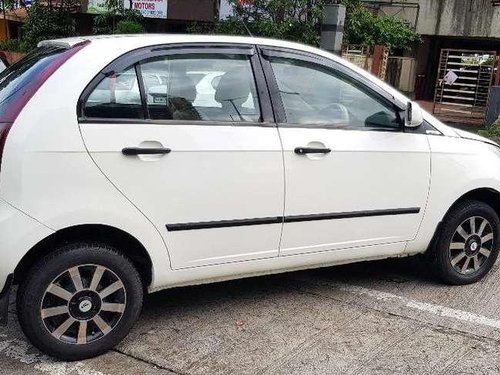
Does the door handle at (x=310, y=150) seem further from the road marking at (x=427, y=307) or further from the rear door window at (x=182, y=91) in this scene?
the road marking at (x=427, y=307)

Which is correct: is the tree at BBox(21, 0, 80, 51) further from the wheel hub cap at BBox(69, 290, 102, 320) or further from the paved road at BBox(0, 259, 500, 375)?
the wheel hub cap at BBox(69, 290, 102, 320)

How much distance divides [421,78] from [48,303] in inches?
793

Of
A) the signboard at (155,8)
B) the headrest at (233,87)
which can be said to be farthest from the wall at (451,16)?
the headrest at (233,87)

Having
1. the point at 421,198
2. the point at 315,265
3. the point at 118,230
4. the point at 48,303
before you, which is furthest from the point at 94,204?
the point at 421,198

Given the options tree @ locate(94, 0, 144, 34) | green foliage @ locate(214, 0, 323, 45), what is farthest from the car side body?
tree @ locate(94, 0, 144, 34)

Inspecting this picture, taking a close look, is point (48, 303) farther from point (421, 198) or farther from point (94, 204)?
point (421, 198)

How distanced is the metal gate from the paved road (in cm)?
1339

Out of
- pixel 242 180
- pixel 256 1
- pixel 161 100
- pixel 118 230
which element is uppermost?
pixel 256 1

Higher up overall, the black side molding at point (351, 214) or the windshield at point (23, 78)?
the windshield at point (23, 78)

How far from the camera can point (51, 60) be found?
3.34 m

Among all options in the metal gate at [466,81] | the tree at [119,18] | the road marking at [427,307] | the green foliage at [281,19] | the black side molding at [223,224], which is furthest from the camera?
the metal gate at [466,81]

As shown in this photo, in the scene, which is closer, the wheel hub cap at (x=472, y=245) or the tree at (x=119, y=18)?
the wheel hub cap at (x=472, y=245)

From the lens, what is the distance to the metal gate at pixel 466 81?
58.2ft

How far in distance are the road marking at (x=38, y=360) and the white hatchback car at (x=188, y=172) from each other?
0.07m
